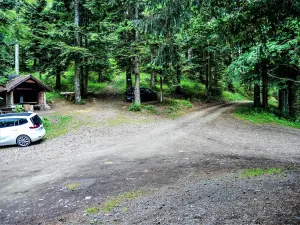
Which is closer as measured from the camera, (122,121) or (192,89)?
(122,121)

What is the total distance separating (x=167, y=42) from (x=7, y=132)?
33.4 ft

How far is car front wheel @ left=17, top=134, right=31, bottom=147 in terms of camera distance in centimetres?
1267

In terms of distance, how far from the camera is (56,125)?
16.9m

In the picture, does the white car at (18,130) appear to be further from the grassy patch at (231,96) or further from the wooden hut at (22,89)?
the grassy patch at (231,96)

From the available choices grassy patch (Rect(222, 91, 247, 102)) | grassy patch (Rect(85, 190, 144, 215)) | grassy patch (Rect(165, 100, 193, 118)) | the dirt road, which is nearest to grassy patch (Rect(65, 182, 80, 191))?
the dirt road

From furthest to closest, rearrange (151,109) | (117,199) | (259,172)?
(151,109) < (259,172) < (117,199)

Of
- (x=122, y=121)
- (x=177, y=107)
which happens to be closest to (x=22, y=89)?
(x=122, y=121)

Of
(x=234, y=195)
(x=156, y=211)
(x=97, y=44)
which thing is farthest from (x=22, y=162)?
(x=97, y=44)

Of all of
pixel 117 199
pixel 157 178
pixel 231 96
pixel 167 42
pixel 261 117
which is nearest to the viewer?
pixel 117 199

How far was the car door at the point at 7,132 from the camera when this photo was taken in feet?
41.0

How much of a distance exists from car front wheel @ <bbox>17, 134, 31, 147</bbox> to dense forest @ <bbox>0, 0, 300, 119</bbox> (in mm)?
5061

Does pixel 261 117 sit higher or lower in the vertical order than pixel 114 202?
higher

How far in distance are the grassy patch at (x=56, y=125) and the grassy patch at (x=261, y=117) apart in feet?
48.2

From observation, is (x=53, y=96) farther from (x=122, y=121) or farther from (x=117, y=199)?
(x=117, y=199)
